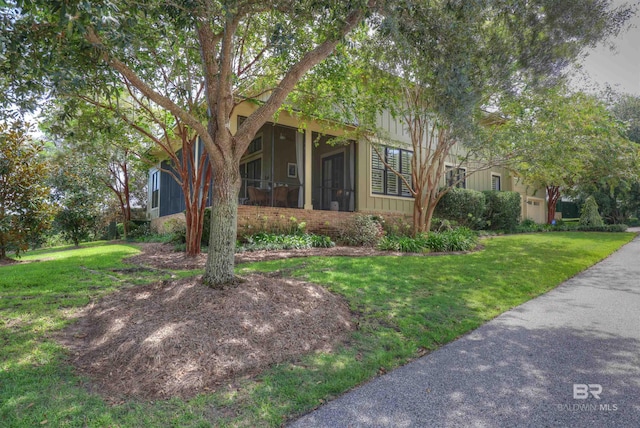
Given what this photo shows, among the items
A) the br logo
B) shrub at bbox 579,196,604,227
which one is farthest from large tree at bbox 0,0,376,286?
shrub at bbox 579,196,604,227

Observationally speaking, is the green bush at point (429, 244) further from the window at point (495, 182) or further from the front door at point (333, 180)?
the window at point (495, 182)

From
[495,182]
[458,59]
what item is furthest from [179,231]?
[495,182]

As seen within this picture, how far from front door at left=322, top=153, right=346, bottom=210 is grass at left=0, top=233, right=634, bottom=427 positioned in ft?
17.4

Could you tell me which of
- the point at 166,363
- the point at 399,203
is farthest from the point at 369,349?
the point at 399,203

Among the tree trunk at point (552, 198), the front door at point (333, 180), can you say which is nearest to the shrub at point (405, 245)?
the front door at point (333, 180)

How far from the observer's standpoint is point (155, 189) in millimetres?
18219

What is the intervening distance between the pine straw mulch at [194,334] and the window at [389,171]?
9541mm

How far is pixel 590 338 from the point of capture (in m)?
3.83

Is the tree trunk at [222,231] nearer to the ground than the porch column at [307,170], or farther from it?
nearer to the ground

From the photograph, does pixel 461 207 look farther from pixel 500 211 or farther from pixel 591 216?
pixel 591 216

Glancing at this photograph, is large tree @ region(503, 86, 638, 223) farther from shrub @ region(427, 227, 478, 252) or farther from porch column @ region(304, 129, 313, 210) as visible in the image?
porch column @ region(304, 129, 313, 210)

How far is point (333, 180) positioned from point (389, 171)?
2232mm

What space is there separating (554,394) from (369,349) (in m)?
1.50

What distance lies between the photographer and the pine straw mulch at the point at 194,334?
2777 millimetres
